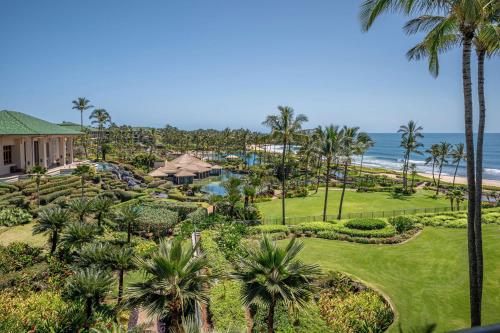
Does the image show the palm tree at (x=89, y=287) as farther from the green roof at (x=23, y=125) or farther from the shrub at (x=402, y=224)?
the green roof at (x=23, y=125)

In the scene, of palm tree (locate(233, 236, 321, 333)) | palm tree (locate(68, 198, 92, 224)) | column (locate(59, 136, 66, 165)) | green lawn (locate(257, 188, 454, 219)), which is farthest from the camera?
column (locate(59, 136, 66, 165))

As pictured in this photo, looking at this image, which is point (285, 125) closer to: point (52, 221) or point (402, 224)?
point (402, 224)

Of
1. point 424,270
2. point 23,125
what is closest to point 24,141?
point 23,125

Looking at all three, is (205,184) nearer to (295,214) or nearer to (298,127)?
(295,214)

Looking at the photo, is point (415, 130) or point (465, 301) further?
point (415, 130)

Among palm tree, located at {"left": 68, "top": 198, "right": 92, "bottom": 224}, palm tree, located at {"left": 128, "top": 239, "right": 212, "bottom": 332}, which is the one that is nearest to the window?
palm tree, located at {"left": 68, "top": 198, "right": 92, "bottom": 224}

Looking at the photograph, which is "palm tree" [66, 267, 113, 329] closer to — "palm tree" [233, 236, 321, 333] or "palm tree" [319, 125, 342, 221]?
"palm tree" [233, 236, 321, 333]

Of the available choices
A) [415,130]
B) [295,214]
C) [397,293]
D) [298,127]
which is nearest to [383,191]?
[415,130]
